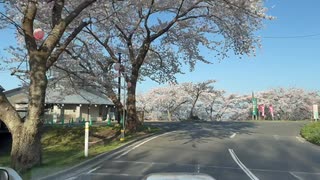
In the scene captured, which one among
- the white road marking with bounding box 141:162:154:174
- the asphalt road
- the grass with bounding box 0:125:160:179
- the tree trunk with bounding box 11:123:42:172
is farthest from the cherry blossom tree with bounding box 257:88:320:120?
the tree trunk with bounding box 11:123:42:172

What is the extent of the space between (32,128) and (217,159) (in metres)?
6.88

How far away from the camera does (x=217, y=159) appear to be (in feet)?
51.6

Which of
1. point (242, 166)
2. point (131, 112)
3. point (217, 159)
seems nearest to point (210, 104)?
point (131, 112)

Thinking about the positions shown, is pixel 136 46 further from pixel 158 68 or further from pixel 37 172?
pixel 37 172

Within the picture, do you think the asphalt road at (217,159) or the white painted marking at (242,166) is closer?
the white painted marking at (242,166)

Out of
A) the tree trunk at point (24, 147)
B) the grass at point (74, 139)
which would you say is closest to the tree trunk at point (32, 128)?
the tree trunk at point (24, 147)

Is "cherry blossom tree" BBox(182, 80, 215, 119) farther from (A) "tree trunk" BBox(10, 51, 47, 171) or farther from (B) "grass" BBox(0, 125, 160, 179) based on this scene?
(A) "tree trunk" BBox(10, 51, 47, 171)

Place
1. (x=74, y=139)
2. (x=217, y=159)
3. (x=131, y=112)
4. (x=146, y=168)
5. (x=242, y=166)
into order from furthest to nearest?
(x=131, y=112), (x=74, y=139), (x=217, y=159), (x=242, y=166), (x=146, y=168)

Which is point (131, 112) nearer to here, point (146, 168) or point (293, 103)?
point (146, 168)

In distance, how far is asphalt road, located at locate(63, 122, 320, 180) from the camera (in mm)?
12531

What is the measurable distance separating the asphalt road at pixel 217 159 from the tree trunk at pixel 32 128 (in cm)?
186

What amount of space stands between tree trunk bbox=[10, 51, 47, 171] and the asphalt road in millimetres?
1862

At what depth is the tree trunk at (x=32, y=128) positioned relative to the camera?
12641 millimetres

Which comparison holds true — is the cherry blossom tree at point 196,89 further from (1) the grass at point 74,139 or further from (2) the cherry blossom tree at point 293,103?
(1) the grass at point 74,139
